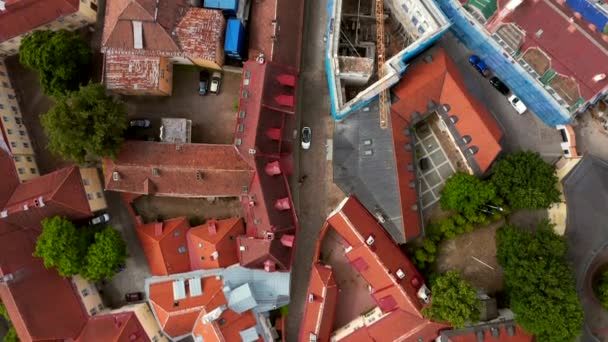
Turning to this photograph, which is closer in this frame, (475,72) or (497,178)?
(497,178)

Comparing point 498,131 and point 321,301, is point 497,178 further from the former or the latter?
point 321,301

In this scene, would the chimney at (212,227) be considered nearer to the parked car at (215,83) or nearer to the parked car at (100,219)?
the parked car at (100,219)

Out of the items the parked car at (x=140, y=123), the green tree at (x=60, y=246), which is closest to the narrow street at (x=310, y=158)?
the parked car at (x=140, y=123)

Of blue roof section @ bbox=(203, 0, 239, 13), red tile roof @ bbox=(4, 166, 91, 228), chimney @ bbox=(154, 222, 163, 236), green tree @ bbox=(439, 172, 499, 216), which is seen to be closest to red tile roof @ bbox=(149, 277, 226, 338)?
chimney @ bbox=(154, 222, 163, 236)

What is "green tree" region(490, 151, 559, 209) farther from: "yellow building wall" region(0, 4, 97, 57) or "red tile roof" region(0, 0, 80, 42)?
"red tile roof" region(0, 0, 80, 42)

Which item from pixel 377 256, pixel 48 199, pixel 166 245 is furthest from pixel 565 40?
pixel 48 199

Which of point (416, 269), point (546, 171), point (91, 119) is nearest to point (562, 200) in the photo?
point (546, 171)

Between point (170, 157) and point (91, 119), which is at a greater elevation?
point (91, 119)
